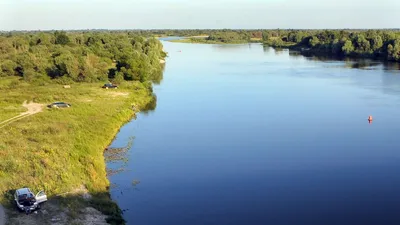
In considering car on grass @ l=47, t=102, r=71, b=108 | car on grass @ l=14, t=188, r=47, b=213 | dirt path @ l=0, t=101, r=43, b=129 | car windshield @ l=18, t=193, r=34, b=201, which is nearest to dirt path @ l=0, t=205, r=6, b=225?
car on grass @ l=14, t=188, r=47, b=213

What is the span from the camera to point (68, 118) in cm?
2995

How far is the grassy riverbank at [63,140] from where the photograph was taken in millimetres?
18562

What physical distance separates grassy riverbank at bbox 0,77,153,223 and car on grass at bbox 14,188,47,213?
67 cm

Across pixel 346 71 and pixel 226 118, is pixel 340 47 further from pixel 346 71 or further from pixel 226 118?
pixel 226 118

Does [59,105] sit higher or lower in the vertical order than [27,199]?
higher

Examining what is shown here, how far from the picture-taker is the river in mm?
18469

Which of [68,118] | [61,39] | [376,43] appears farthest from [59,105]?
[376,43]

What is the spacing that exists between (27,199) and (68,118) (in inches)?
581

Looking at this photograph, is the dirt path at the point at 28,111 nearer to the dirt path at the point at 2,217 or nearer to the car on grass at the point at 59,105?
the car on grass at the point at 59,105

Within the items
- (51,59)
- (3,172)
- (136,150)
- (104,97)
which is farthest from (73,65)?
(3,172)

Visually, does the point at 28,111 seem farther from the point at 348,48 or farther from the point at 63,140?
the point at 348,48

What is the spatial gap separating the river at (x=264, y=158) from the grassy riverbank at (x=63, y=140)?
1101mm

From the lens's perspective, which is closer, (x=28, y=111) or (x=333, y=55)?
(x=28, y=111)

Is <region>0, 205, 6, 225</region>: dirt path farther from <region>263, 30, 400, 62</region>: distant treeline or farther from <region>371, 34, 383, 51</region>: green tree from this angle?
<region>371, 34, 383, 51</region>: green tree
